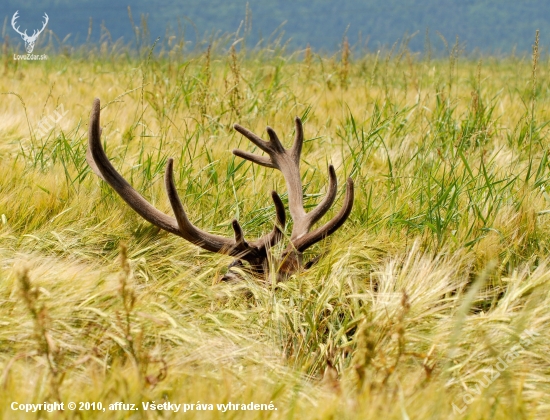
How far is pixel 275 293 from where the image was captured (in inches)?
90.9

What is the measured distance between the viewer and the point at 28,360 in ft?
5.65

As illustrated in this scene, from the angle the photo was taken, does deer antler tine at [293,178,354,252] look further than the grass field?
Yes

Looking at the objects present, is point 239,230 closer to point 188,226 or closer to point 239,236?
point 239,236

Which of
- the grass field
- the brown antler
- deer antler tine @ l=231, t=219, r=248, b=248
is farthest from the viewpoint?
the brown antler

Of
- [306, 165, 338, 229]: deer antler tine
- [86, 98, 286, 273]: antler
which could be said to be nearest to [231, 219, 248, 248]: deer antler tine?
[86, 98, 286, 273]: antler

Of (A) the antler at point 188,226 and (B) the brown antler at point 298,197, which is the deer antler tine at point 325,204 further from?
(A) the antler at point 188,226

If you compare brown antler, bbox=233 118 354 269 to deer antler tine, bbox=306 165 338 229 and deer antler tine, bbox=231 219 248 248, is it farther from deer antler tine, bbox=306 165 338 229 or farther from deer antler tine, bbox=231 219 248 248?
deer antler tine, bbox=231 219 248 248

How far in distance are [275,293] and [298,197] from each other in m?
0.57

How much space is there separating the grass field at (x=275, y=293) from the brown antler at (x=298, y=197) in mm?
105

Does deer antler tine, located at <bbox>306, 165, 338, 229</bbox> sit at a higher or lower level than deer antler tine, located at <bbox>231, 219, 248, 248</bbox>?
higher

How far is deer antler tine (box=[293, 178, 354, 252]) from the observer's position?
7.78ft

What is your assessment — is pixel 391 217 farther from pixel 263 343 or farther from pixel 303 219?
pixel 263 343

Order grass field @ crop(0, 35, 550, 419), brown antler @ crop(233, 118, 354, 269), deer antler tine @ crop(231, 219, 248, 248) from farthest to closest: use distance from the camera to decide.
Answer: brown antler @ crop(233, 118, 354, 269) → deer antler tine @ crop(231, 219, 248, 248) → grass field @ crop(0, 35, 550, 419)

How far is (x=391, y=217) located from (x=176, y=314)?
109 centimetres
